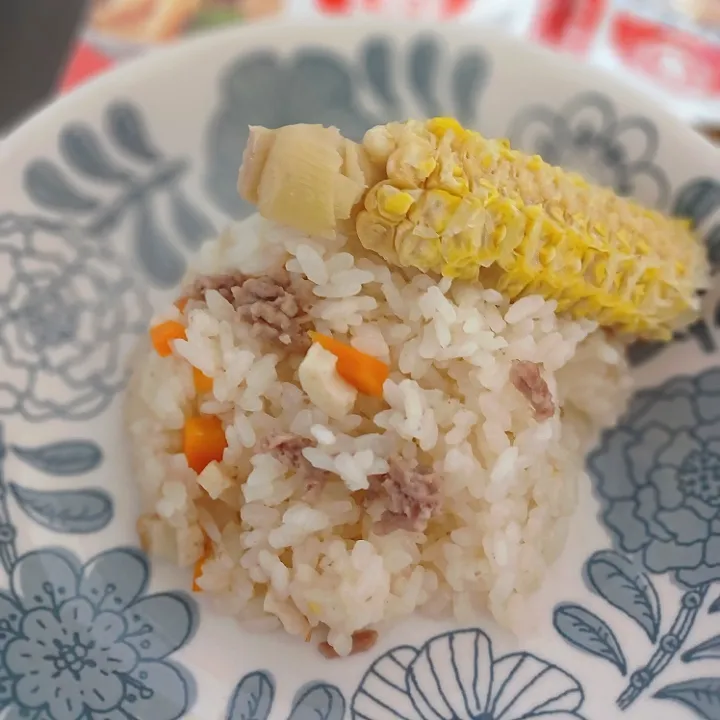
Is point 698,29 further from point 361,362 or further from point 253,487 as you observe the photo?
point 253,487

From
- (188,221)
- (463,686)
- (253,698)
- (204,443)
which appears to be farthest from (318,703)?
(188,221)

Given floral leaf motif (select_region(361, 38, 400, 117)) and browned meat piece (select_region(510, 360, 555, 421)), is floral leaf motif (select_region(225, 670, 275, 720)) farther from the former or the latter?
floral leaf motif (select_region(361, 38, 400, 117))

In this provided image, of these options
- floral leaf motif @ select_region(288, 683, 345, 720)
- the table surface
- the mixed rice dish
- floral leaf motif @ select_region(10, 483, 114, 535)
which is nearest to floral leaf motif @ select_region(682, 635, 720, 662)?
the mixed rice dish

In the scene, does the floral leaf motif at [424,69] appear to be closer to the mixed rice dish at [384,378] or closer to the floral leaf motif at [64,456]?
the mixed rice dish at [384,378]

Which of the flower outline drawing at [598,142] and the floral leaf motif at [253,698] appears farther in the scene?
the flower outline drawing at [598,142]

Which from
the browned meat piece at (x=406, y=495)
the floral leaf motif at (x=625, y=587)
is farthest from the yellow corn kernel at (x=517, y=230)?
the floral leaf motif at (x=625, y=587)

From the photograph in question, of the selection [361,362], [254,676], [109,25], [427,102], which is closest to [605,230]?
[361,362]
